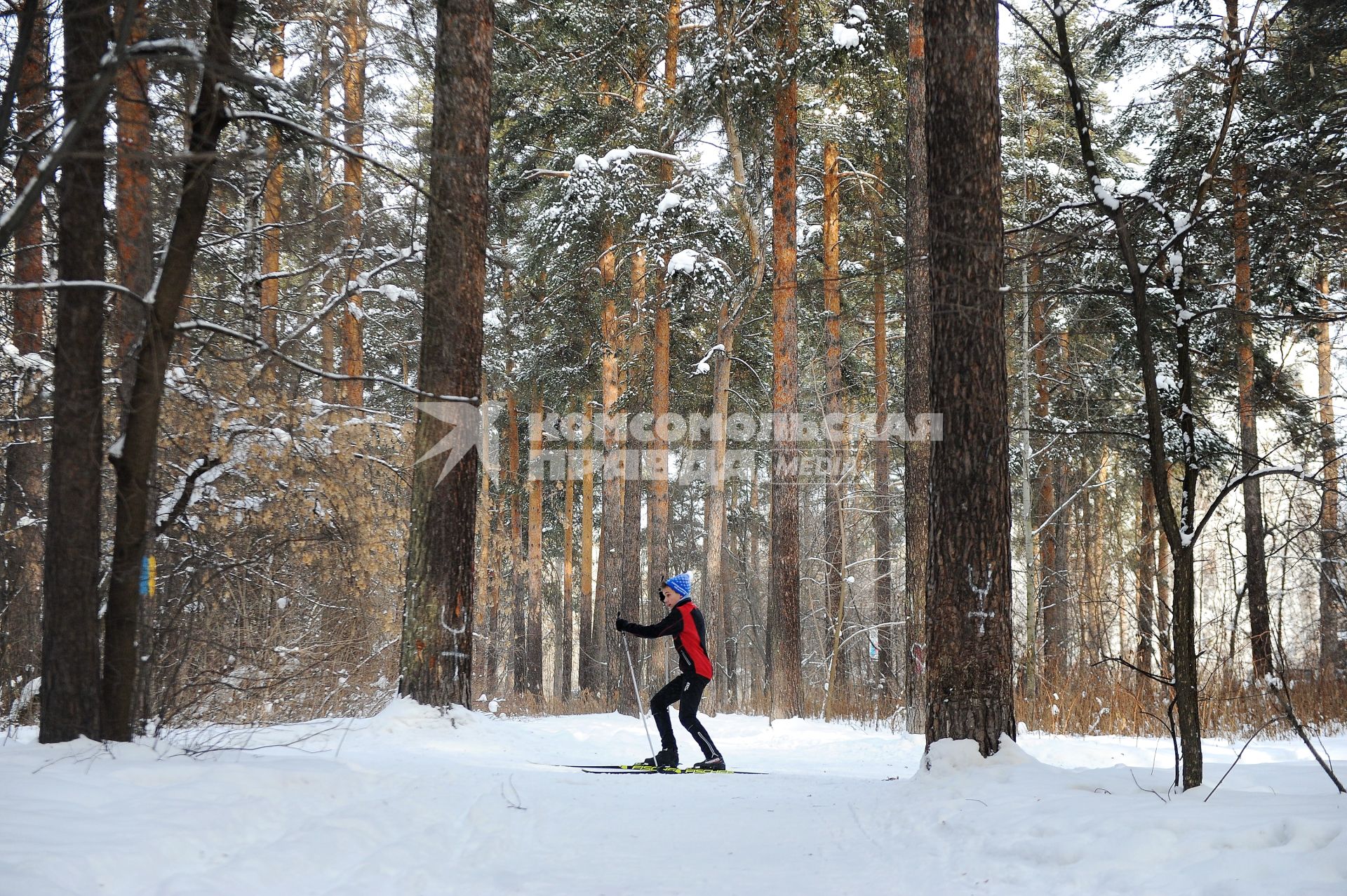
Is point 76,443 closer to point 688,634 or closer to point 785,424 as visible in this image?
point 688,634

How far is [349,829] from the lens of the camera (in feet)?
14.2

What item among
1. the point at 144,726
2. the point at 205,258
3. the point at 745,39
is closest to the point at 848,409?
the point at 745,39

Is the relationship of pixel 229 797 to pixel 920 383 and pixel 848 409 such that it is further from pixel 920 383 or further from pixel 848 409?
pixel 848 409

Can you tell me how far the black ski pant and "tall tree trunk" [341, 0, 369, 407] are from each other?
4046mm

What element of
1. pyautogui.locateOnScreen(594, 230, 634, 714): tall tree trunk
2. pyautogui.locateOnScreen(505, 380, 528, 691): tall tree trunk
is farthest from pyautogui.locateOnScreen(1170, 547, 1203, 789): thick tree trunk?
pyautogui.locateOnScreen(505, 380, 528, 691): tall tree trunk

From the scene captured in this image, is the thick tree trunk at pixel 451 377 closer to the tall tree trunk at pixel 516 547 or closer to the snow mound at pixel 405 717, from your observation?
the snow mound at pixel 405 717

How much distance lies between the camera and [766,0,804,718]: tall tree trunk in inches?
620

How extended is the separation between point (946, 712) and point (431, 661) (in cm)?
446

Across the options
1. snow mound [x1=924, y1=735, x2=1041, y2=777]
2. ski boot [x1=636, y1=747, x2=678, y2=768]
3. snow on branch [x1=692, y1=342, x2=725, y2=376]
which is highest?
snow on branch [x1=692, y1=342, x2=725, y2=376]

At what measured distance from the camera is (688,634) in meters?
8.64

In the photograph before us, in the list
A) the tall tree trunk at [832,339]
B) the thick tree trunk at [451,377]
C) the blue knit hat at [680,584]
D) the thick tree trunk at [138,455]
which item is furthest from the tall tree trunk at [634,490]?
the thick tree trunk at [138,455]

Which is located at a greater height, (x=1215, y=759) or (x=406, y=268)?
(x=406, y=268)

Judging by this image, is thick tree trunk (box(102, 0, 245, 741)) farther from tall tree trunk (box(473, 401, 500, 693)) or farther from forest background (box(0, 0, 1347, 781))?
tall tree trunk (box(473, 401, 500, 693))

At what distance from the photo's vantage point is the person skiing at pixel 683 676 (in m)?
8.34
